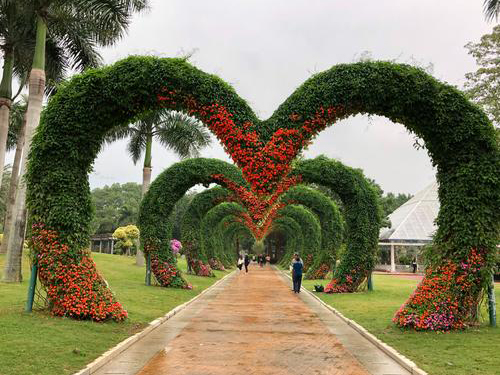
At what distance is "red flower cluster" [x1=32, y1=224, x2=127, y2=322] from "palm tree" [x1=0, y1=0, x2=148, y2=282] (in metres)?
3.43

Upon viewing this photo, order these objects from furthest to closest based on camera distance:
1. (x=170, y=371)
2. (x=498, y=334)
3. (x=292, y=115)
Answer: (x=292, y=115), (x=498, y=334), (x=170, y=371)

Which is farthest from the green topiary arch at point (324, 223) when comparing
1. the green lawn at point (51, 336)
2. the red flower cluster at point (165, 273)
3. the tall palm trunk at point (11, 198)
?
the tall palm trunk at point (11, 198)

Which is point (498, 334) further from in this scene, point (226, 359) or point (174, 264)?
point (174, 264)

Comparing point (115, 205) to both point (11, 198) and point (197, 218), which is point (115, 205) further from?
point (11, 198)

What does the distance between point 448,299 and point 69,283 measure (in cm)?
732

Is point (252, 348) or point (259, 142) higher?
point (259, 142)

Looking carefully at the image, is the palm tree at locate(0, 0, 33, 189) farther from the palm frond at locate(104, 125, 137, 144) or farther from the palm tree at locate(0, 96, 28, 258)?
the palm frond at locate(104, 125, 137, 144)

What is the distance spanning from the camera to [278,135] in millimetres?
8789

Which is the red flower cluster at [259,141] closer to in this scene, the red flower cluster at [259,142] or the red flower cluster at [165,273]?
the red flower cluster at [259,142]

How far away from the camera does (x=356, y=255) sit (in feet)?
54.2

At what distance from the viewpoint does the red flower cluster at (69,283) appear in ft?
28.0

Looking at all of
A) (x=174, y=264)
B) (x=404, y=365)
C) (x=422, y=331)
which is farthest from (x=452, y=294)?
(x=174, y=264)

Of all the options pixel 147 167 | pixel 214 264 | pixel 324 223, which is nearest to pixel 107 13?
pixel 147 167

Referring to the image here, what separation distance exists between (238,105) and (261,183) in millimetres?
1661
